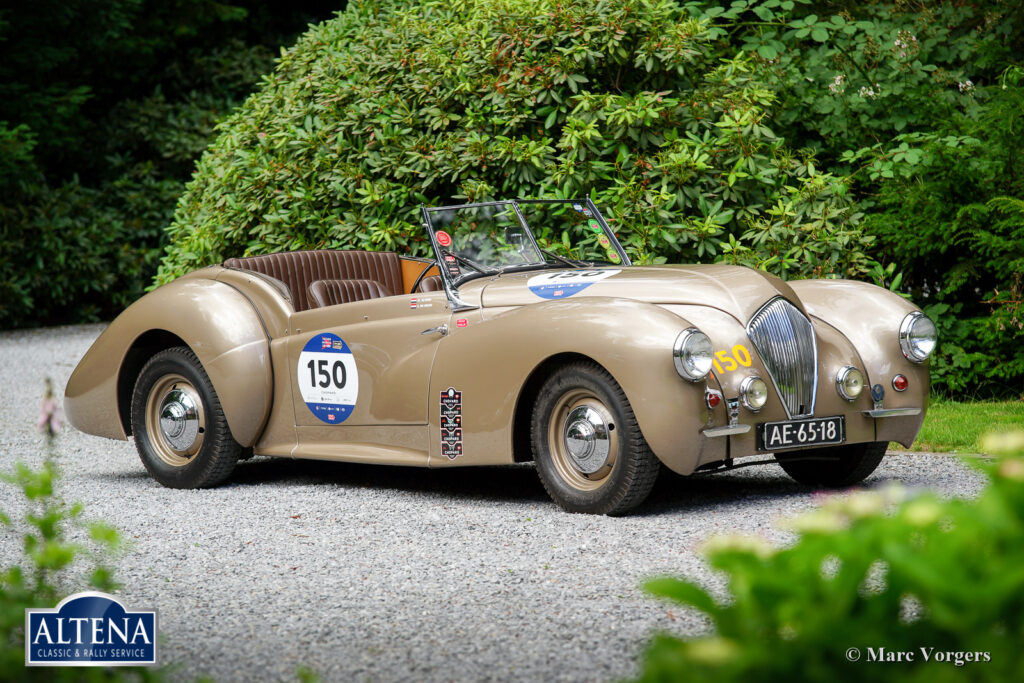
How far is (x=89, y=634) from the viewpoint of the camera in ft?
9.53

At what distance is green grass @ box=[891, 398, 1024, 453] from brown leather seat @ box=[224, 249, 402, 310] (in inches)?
132

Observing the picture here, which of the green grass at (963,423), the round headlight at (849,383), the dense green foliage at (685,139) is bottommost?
the green grass at (963,423)

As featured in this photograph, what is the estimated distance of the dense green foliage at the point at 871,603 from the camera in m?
1.71

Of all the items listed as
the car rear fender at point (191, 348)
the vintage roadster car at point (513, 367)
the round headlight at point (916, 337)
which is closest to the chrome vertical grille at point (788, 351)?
the vintage roadster car at point (513, 367)

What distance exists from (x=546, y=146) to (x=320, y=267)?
2486 mm

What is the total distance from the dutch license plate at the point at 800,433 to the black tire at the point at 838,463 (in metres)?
0.38

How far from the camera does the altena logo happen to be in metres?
2.72

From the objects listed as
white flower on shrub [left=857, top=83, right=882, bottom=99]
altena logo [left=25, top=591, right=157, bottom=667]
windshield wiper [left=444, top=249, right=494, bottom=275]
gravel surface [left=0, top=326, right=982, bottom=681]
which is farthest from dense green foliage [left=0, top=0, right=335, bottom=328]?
→ altena logo [left=25, top=591, right=157, bottom=667]

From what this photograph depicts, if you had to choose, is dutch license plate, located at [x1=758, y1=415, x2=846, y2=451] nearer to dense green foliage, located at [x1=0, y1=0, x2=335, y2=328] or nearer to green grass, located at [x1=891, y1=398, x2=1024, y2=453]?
green grass, located at [x1=891, y1=398, x2=1024, y2=453]

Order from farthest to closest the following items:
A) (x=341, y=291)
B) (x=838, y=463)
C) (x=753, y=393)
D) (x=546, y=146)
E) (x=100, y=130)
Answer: (x=100, y=130), (x=546, y=146), (x=341, y=291), (x=838, y=463), (x=753, y=393)

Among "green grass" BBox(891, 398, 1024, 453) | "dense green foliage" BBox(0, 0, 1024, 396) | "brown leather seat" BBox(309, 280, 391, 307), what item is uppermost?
"dense green foliage" BBox(0, 0, 1024, 396)

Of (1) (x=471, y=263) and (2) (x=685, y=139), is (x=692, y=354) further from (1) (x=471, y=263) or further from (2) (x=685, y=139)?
(2) (x=685, y=139)

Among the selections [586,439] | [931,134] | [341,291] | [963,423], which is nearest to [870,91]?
[931,134]

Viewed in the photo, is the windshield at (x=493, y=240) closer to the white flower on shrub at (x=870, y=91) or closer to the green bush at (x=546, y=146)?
the green bush at (x=546, y=146)
